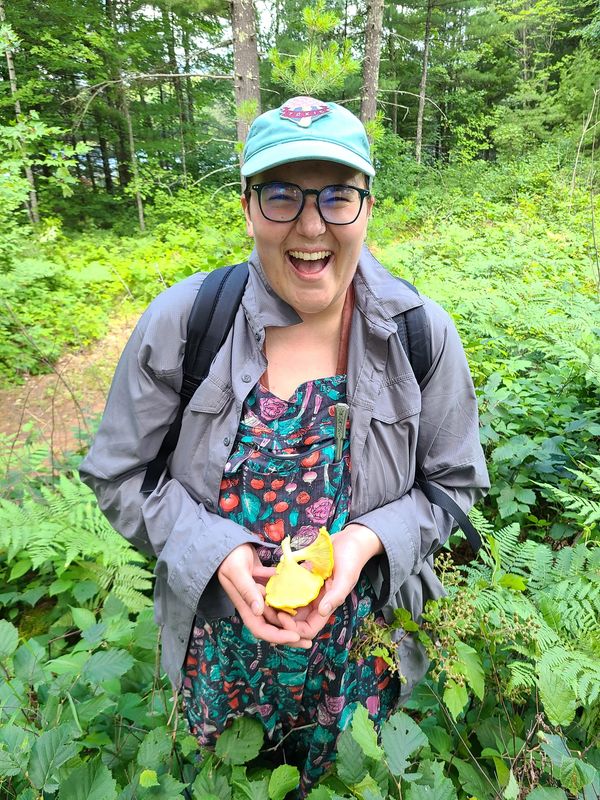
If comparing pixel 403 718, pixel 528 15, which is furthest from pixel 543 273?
pixel 528 15

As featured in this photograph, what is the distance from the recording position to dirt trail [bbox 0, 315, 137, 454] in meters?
5.23

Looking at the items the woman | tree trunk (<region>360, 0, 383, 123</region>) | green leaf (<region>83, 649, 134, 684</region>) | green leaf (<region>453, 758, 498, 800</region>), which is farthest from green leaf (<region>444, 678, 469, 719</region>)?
tree trunk (<region>360, 0, 383, 123</region>)

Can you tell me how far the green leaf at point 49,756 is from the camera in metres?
1.00

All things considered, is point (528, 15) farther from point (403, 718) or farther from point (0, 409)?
point (403, 718)

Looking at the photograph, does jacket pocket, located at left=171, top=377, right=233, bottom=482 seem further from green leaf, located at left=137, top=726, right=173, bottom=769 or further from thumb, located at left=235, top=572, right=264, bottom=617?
green leaf, located at left=137, top=726, right=173, bottom=769

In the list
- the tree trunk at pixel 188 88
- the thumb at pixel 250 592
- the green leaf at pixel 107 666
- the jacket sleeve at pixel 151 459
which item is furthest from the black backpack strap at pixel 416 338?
the tree trunk at pixel 188 88

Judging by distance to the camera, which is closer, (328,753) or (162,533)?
(162,533)

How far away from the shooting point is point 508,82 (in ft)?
78.3

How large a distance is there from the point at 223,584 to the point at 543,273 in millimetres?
6155

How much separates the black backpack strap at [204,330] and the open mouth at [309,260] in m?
0.22

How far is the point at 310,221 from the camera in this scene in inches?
45.2

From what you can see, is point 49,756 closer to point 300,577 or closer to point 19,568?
point 300,577

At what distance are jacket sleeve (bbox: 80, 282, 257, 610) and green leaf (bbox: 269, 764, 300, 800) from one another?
0.57 m

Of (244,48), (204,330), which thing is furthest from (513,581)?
(244,48)
